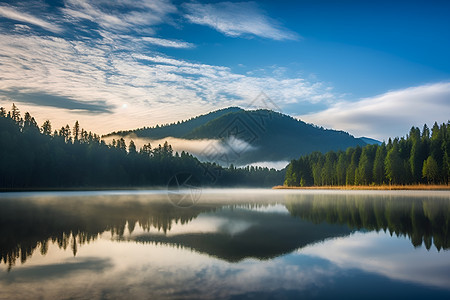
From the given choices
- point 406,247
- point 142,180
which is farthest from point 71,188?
point 406,247

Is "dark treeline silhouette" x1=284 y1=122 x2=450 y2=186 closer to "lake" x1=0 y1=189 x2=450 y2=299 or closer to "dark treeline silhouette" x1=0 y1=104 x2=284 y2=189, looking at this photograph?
"dark treeline silhouette" x1=0 y1=104 x2=284 y2=189

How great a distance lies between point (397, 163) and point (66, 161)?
11892 cm

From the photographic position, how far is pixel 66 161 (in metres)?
132

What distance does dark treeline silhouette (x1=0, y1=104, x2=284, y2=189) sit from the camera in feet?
363

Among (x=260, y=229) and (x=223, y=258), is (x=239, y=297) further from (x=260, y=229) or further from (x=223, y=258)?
(x=260, y=229)

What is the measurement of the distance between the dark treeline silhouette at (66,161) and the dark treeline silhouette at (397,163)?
282 feet

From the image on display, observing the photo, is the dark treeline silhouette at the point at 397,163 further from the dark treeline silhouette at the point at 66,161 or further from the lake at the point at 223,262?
the lake at the point at 223,262

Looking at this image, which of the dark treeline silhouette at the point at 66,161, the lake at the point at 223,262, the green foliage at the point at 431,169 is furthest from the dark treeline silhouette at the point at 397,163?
the lake at the point at 223,262

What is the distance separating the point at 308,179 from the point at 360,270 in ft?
531

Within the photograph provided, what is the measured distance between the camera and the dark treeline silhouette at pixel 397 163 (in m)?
109

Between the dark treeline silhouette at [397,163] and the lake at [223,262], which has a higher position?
the dark treeline silhouette at [397,163]

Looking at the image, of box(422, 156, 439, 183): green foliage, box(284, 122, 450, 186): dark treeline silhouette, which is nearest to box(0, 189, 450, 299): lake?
box(422, 156, 439, 183): green foliage

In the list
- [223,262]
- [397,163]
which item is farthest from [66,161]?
[223,262]

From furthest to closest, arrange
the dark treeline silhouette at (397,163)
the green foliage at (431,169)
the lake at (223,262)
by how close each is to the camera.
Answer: the dark treeline silhouette at (397,163)
the green foliage at (431,169)
the lake at (223,262)
